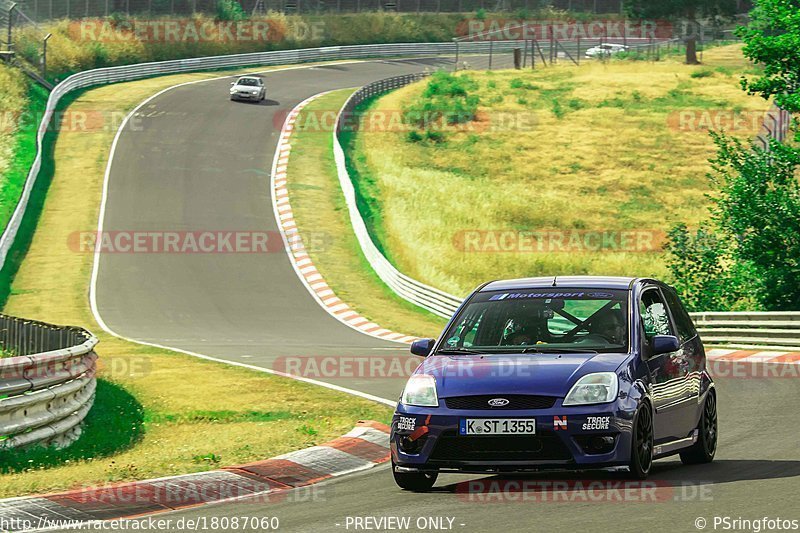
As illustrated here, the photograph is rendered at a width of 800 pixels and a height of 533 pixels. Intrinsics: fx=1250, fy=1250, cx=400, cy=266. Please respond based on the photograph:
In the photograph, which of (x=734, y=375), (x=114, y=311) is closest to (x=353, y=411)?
(x=734, y=375)

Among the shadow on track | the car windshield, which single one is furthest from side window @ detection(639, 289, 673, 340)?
the shadow on track

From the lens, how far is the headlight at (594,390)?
28.6 ft

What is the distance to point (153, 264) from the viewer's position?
1398 inches

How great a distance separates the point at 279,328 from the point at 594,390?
782 inches

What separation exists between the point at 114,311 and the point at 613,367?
22632mm

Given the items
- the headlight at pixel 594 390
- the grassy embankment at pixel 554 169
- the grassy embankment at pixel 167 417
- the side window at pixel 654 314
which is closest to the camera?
the headlight at pixel 594 390

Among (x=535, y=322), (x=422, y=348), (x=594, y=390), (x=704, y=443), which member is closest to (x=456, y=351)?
(x=422, y=348)

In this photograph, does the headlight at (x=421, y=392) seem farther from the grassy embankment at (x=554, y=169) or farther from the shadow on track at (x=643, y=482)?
the grassy embankment at (x=554, y=169)

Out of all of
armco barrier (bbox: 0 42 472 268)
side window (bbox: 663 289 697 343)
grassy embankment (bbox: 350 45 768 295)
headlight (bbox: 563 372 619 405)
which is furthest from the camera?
armco barrier (bbox: 0 42 472 268)

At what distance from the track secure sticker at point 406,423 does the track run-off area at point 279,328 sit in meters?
0.50

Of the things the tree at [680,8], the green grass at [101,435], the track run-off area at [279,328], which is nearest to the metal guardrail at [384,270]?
the track run-off area at [279,328]

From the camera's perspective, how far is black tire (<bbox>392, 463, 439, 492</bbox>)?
30.0ft

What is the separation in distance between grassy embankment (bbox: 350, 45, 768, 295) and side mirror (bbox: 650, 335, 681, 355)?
24264 millimetres

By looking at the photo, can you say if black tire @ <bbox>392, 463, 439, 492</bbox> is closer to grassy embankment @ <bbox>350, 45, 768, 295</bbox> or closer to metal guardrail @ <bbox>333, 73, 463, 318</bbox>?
metal guardrail @ <bbox>333, 73, 463, 318</bbox>
